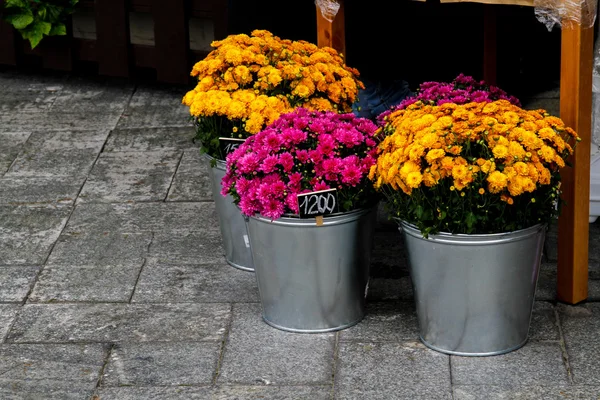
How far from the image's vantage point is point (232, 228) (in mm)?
4684

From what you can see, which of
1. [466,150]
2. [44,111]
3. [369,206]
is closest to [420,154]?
[466,150]

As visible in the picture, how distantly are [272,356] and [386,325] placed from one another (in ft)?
1.67

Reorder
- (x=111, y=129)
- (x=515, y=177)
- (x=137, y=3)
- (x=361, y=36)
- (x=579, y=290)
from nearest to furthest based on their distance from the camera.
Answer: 1. (x=515, y=177)
2. (x=579, y=290)
3. (x=361, y=36)
4. (x=111, y=129)
5. (x=137, y=3)

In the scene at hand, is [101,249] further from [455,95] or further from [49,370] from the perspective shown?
[455,95]

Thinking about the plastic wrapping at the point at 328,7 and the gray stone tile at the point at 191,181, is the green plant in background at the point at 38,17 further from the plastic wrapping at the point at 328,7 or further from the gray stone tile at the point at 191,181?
the plastic wrapping at the point at 328,7

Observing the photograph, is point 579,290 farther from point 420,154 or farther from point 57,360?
point 57,360

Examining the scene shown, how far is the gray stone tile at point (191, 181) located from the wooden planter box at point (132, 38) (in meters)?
1.32

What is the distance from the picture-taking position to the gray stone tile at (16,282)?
4553 mm

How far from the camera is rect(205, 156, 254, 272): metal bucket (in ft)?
15.2

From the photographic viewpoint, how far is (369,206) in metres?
4.00

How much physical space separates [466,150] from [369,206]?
542 mm

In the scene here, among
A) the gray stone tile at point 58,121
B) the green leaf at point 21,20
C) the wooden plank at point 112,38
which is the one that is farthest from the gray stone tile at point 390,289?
the green leaf at point 21,20

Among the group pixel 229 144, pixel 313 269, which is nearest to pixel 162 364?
pixel 313 269

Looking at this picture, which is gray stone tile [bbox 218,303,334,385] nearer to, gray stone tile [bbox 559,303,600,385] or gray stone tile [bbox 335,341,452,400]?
gray stone tile [bbox 335,341,452,400]
